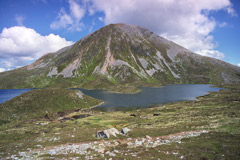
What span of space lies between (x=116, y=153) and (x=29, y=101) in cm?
8542

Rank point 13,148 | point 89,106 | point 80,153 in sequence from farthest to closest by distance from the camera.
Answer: point 89,106, point 13,148, point 80,153

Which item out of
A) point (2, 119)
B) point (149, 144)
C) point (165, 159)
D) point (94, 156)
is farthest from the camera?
point (2, 119)

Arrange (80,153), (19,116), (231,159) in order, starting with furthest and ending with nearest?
(19,116)
(80,153)
(231,159)

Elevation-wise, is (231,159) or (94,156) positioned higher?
(231,159)

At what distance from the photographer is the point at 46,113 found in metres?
85.2

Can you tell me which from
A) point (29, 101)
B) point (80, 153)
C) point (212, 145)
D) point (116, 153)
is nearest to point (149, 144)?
point (116, 153)

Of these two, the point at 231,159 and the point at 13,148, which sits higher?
the point at 231,159

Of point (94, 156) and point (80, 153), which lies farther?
point (80, 153)

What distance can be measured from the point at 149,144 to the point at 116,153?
7379 millimetres

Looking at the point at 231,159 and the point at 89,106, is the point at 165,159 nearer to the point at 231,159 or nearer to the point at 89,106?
the point at 231,159

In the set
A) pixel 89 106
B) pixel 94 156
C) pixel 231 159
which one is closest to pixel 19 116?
pixel 89 106

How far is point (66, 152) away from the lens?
84.8ft

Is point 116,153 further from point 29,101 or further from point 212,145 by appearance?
point 29,101

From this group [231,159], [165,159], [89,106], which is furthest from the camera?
[89,106]
